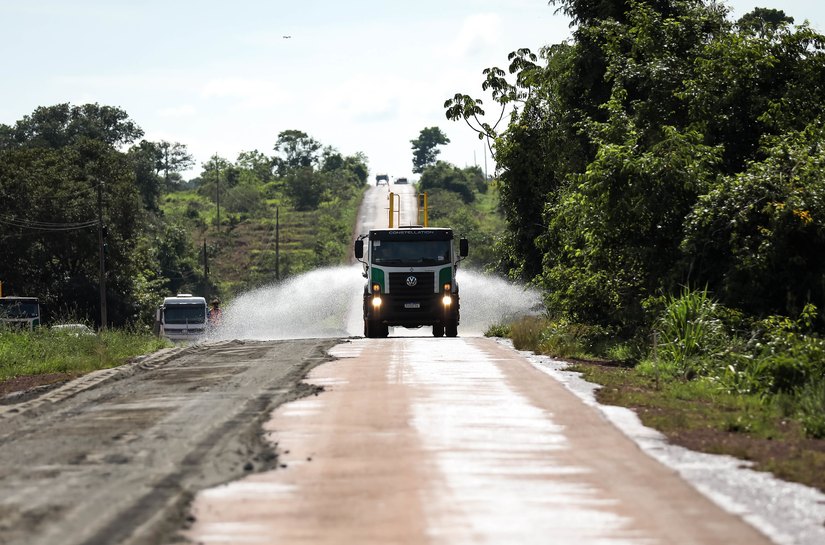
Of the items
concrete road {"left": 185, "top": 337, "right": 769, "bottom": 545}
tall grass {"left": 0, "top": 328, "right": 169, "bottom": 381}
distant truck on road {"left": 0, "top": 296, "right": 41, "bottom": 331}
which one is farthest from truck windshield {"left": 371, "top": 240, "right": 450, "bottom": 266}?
distant truck on road {"left": 0, "top": 296, "right": 41, "bottom": 331}

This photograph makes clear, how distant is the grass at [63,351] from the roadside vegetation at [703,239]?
8968mm

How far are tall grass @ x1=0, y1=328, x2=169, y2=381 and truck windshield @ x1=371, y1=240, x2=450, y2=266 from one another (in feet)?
20.9

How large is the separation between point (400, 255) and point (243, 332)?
1505 cm

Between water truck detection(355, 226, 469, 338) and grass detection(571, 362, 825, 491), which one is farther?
water truck detection(355, 226, 469, 338)

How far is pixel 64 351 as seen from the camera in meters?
26.4

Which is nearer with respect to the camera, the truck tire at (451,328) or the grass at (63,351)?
the grass at (63,351)

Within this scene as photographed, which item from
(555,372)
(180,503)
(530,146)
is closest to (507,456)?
(180,503)

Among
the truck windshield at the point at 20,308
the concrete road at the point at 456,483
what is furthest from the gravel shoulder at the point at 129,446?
the truck windshield at the point at 20,308

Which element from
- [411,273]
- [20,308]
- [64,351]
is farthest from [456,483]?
[20,308]

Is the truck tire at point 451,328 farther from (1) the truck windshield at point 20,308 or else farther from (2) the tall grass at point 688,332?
(1) the truck windshield at point 20,308

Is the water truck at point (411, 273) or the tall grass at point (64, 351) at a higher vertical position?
the water truck at point (411, 273)

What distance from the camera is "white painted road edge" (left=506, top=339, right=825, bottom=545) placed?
8586 mm

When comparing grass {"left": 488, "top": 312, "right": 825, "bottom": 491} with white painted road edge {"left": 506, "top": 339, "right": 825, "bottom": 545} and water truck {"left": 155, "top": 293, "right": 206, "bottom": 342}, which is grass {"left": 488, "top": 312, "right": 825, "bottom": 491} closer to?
white painted road edge {"left": 506, "top": 339, "right": 825, "bottom": 545}

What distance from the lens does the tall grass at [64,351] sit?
23.3 m
